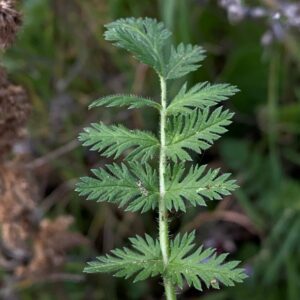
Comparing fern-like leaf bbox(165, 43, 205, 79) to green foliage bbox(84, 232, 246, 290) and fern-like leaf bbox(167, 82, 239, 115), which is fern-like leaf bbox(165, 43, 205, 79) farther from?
green foliage bbox(84, 232, 246, 290)

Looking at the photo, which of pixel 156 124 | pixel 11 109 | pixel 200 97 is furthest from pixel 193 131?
pixel 156 124

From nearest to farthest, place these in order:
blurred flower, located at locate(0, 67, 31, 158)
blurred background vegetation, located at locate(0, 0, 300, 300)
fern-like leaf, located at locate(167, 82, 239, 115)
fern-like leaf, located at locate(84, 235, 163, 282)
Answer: fern-like leaf, located at locate(84, 235, 163, 282)
fern-like leaf, located at locate(167, 82, 239, 115)
blurred flower, located at locate(0, 67, 31, 158)
blurred background vegetation, located at locate(0, 0, 300, 300)

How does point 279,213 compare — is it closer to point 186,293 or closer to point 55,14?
point 186,293

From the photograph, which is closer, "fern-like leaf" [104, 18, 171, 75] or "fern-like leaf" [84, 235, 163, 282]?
"fern-like leaf" [84, 235, 163, 282]

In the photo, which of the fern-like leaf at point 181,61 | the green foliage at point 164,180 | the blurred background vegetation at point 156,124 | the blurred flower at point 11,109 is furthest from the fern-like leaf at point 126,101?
the blurred background vegetation at point 156,124

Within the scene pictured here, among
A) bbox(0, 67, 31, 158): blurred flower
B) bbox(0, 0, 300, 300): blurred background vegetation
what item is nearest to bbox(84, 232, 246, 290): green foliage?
bbox(0, 67, 31, 158): blurred flower

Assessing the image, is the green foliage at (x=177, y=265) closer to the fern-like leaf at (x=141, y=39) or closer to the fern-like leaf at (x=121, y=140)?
the fern-like leaf at (x=121, y=140)

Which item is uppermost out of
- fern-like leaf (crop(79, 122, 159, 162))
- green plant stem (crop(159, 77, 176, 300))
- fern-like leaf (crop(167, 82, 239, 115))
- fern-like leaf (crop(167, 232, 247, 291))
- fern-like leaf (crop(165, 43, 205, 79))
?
fern-like leaf (crop(165, 43, 205, 79))

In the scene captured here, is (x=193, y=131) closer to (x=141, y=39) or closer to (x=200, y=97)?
(x=200, y=97)
